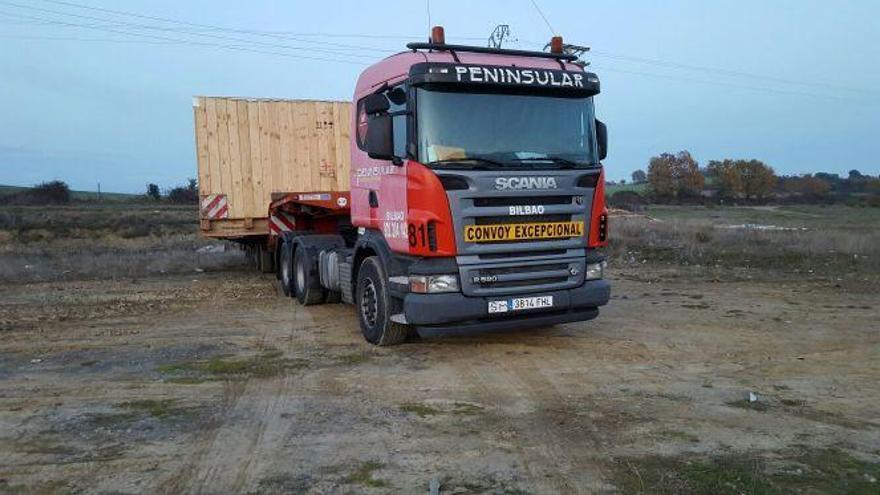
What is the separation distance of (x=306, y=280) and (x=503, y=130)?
4.99 m

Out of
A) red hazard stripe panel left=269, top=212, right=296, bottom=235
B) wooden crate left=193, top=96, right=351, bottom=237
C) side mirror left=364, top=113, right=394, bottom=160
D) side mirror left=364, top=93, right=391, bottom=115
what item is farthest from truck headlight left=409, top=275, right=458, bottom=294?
wooden crate left=193, top=96, right=351, bottom=237

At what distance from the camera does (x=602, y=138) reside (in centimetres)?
782

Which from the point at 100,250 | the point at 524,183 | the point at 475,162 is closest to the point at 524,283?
the point at 524,183

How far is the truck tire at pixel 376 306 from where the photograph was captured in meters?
7.68

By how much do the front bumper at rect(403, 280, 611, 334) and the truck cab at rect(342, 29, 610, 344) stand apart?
0.01m

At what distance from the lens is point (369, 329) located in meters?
8.19

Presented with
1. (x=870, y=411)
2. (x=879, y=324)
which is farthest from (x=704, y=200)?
(x=870, y=411)

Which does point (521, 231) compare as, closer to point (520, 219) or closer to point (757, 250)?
point (520, 219)

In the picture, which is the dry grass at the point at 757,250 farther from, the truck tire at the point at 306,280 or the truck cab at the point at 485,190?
the truck cab at the point at 485,190

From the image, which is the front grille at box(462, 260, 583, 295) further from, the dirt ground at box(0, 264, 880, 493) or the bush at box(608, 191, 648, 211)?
the bush at box(608, 191, 648, 211)

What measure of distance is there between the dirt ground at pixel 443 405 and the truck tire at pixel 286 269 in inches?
66.1

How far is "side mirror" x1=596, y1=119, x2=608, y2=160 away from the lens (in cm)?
779

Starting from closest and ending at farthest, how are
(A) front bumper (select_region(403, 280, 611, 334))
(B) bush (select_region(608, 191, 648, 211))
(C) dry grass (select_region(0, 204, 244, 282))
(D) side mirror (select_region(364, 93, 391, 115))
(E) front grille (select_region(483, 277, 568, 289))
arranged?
(A) front bumper (select_region(403, 280, 611, 334)) < (E) front grille (select_region(483, 277, 568, 289)) < (D) side mirror (select_region(364, 93, 391, 115)) < (C) dry grass (select_region(0, 204, 244, 282)) < (B) bush (select_region(608, 191, 648, 211))

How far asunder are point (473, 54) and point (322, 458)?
15.0 ft
